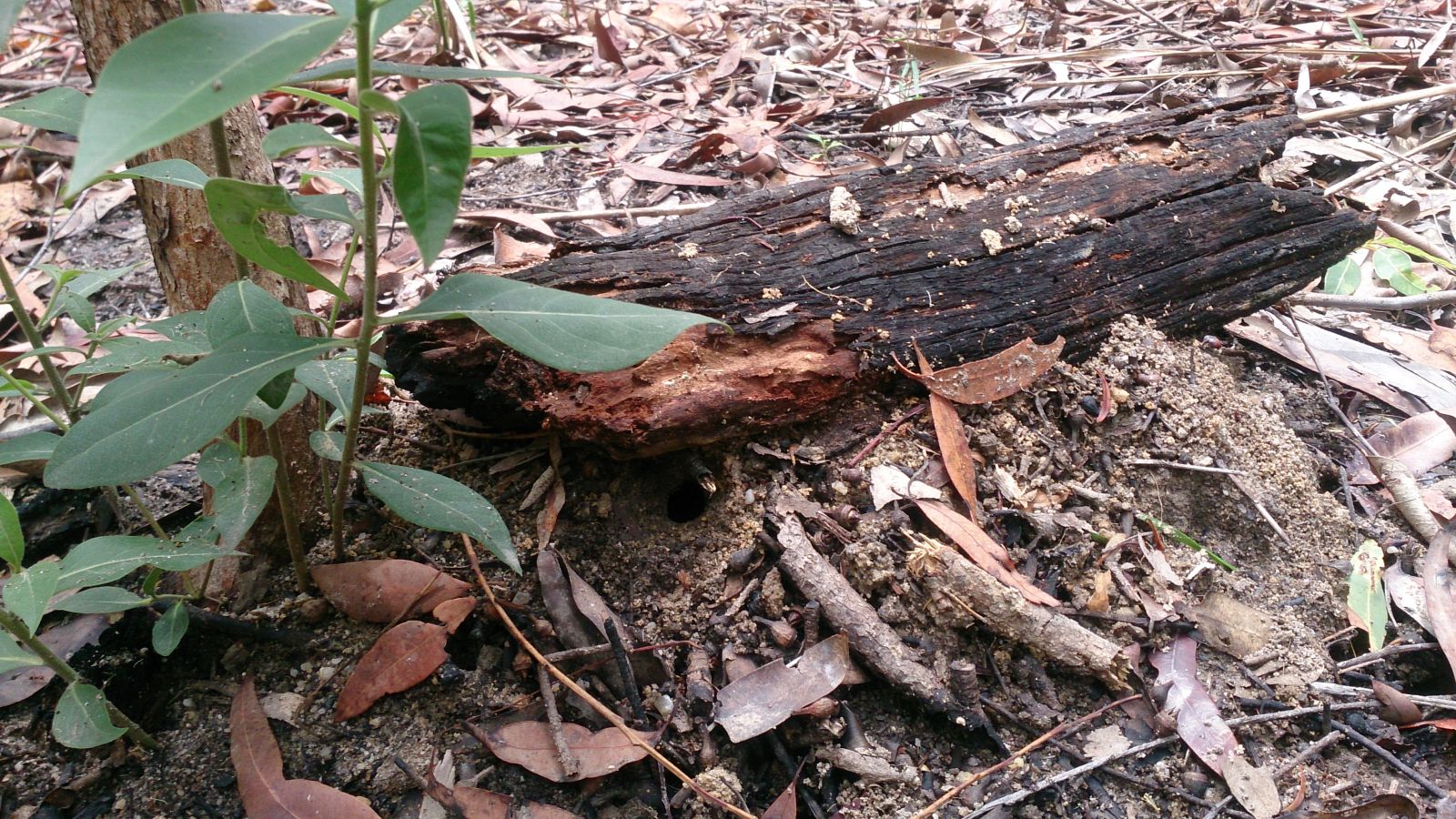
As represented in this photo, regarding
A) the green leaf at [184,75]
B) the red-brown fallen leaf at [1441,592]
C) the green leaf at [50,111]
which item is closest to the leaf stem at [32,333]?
the green leaf at [50,111]

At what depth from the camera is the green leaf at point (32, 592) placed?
3.92ft

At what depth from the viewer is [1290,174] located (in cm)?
223

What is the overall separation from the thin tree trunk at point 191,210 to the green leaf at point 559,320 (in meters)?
0.58

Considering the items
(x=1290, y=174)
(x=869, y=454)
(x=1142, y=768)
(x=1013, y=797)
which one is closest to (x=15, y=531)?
(x=869, y=454)

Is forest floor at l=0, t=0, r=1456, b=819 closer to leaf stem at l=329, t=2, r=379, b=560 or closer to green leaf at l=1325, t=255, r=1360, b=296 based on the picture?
green leaf at l=1325, t=255, r=1360, b=296

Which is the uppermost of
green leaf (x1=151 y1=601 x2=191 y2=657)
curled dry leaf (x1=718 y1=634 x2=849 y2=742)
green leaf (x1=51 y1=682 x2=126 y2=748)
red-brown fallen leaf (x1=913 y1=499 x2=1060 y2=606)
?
green leaf (x1=151 y1=601 x2=191 y2=657)

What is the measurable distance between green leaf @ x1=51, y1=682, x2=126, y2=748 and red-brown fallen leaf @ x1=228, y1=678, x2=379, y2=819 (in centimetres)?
20

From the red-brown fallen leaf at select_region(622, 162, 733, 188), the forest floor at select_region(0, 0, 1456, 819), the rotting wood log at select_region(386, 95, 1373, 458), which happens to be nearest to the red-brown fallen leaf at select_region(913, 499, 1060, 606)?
the forest floor at select_region(0, 0, 1456, 819)

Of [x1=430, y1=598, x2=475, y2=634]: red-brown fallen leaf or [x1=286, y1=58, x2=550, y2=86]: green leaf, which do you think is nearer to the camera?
[x1=286, y1=58, x2=550, y2=86]: green leaf

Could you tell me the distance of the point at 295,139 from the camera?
110 centimetres

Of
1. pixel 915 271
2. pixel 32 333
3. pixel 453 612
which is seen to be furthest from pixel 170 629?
pixel 915 271

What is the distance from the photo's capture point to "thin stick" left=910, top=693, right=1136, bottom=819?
1462 millimetres

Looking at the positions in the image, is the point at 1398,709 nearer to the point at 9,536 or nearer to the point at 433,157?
the point at 433,157

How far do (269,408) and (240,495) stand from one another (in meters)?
0.15
